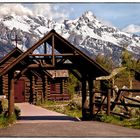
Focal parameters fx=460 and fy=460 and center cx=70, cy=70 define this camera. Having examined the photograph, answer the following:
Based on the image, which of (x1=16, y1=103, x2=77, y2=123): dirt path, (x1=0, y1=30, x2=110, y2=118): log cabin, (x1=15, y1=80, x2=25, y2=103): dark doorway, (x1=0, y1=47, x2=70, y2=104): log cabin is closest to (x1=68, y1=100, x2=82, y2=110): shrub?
(x1=16, y1=103, x2=77, y2=123): dirt path

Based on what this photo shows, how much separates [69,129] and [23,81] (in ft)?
89.3

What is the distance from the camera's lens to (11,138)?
15.5m

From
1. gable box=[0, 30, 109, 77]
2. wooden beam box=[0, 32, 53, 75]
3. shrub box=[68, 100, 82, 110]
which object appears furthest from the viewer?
shrub box=[68, 100, 82, 110]

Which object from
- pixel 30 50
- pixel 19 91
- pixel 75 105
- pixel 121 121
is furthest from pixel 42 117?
pixel 19 91

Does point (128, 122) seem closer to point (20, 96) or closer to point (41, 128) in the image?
point (41, 128)

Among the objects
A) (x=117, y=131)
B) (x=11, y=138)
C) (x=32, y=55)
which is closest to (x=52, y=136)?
(x=11, y=138)

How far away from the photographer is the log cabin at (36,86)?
138ft

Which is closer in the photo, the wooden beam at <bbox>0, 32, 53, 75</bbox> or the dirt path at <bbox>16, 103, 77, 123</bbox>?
the wooden beam at <bbox>0, 32, 53, 75</bbox>

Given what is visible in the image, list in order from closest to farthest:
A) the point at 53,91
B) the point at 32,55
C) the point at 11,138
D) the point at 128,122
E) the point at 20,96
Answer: the point at 11,138, the point at 128,122, the point at 32,55, the point at 20,96, the point at 53,91

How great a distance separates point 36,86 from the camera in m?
45.0

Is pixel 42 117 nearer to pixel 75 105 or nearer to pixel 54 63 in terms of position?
pixel 54 63

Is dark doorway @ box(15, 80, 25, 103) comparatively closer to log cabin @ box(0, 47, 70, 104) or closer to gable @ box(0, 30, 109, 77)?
log cabin @ box(0, 47, 70, 104)

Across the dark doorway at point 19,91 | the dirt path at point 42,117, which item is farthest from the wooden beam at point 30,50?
the dark doorway at point 19,91

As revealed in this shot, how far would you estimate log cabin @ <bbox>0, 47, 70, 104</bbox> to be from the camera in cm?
4216
